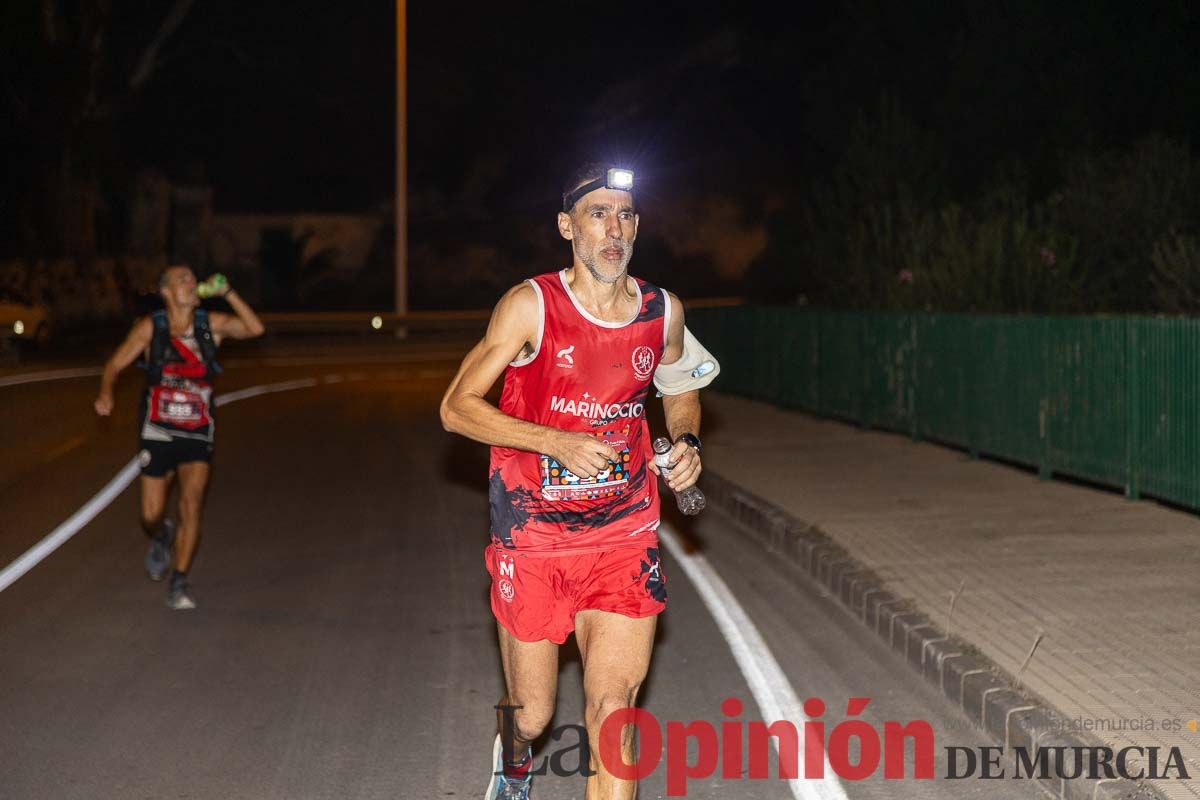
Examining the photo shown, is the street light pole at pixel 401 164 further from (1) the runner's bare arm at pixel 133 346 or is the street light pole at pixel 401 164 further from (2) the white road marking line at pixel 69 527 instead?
(1) the runner's bare arm at pixel 133 346

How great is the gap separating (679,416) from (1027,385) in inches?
384

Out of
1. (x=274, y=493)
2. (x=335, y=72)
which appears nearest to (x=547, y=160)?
(x=335, y=72)

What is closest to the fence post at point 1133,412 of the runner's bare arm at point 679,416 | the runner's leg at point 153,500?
the runner's leg at point 153,500

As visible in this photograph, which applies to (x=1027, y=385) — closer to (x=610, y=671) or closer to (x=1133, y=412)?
(x=1133, y=412)

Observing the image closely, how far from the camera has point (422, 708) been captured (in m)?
7.31

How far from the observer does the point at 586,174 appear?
5.20 meters

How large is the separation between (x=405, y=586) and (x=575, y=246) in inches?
220

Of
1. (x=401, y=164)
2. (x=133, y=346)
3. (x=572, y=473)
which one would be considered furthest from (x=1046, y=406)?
(x=401, y=164)

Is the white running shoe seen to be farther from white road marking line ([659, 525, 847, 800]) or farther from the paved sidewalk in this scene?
the paved sidewalk

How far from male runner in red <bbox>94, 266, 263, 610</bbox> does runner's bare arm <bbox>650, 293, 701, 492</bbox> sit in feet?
15.0

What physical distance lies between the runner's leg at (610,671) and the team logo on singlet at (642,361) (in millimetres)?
753

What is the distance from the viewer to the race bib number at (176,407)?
31.2ft

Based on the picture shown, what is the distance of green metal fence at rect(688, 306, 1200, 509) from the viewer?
1204 centimetres

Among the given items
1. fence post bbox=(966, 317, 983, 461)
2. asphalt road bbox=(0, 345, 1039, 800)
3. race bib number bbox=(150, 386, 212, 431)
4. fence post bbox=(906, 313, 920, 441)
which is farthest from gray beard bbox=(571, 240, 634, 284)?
fence post bbox=(906, 313, 920, 441)
